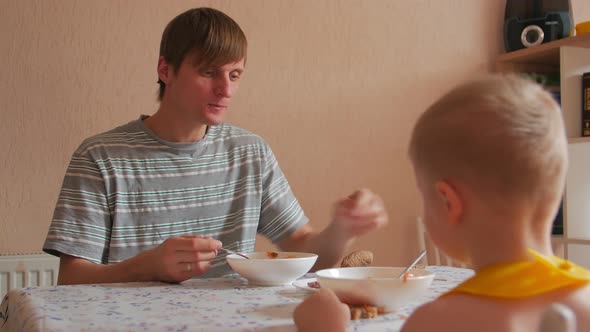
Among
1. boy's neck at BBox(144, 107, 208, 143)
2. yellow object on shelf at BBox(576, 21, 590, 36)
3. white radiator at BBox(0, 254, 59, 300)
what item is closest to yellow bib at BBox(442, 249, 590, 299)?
boy's neck at BBox(144, 107, 208, 143)

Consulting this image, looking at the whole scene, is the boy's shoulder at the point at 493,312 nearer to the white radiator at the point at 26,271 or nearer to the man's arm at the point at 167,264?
the man's arm at the point at 167,264

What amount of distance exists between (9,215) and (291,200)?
2.71 feet

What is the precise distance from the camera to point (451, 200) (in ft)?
2.05

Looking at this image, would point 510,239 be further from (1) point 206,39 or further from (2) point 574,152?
(2) point 574,152

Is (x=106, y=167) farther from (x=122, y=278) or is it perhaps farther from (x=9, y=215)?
(x=9, y=215)

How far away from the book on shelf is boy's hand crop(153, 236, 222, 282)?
1.71m

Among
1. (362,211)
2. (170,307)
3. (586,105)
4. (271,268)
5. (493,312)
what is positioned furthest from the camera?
(586,105)

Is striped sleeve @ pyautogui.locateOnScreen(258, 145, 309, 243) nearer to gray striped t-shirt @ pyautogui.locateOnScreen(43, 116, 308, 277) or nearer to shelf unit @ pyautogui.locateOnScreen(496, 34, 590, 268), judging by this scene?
gray striped t-shirt @ pyautogui.locateOnScreen(43, 116, 308, 277)

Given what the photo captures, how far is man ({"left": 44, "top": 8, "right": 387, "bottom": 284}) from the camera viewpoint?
1342 millimetres

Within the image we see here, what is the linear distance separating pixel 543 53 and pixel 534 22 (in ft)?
0.45

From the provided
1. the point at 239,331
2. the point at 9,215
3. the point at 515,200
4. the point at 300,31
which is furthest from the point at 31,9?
the point at 515,200

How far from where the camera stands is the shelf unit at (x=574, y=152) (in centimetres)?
226

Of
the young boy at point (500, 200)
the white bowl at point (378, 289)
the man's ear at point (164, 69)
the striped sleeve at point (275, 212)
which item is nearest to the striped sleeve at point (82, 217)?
the man's ear at point (164, 69)

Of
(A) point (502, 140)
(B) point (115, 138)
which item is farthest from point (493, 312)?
(B) point (115, 138)
